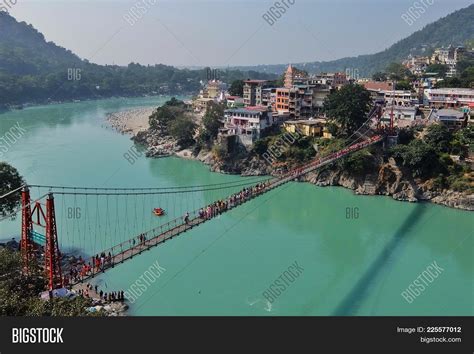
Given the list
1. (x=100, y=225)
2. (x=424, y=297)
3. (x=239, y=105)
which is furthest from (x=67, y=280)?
(x=239, y=105)

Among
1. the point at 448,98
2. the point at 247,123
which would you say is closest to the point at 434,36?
the point at 448,98

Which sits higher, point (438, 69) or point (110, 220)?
point (438, 69)

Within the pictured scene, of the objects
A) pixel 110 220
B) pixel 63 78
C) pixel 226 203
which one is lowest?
pixel 110 220

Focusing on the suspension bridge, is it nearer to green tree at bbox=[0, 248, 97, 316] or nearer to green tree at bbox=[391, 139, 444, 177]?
green tree at bbox=[0, 248, 97, 316]

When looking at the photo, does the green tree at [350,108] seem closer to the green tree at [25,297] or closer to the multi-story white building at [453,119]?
the multi-story white building at [453,119]

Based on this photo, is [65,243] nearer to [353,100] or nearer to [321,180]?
[321,180]

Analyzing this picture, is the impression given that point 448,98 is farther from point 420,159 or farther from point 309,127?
point 420,159

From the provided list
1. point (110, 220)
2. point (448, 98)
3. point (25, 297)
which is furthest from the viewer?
point (448, 98)
